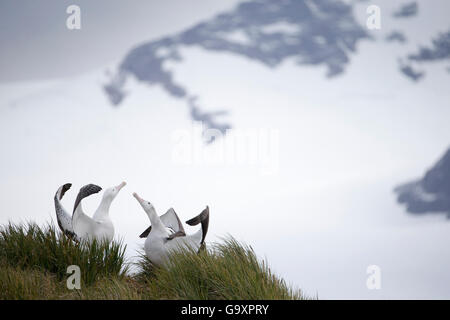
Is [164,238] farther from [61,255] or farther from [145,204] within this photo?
[61,255]

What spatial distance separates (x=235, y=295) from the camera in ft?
17.5

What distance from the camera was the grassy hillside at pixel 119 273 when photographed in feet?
18.0

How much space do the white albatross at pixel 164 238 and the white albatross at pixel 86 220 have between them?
49 cm

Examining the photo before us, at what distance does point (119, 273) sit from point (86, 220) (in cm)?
73

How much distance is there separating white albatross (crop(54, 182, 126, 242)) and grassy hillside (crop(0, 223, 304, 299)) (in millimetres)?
118

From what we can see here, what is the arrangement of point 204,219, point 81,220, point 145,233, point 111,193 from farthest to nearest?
point 145,233, point 111,193, point 81,220, point 204,219

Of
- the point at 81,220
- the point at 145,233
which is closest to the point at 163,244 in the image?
the point at 145,233

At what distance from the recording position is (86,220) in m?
6.35

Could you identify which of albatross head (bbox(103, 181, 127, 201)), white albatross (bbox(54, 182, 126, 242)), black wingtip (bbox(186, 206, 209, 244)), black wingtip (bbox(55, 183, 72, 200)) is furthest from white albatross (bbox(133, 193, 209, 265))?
black wingtip (bbox(55, 183, 72, 200))

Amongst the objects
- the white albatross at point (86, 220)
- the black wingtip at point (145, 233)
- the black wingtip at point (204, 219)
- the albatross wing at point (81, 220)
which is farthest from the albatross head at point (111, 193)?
the black wingtip at point (204, 219)
